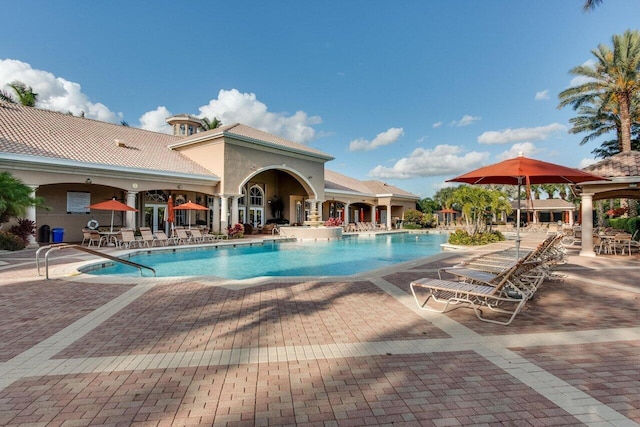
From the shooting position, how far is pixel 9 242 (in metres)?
13.8

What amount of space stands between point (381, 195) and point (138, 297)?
111 ft

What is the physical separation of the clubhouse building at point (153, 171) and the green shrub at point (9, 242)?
116 inches

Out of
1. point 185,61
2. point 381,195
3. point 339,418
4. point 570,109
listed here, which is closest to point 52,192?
point 185,61

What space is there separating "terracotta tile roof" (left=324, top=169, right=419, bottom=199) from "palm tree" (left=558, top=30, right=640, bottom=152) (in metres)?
19.6

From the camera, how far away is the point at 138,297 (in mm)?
6617

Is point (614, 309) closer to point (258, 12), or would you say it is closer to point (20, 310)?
point (20, 310)

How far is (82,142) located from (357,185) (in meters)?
27.4

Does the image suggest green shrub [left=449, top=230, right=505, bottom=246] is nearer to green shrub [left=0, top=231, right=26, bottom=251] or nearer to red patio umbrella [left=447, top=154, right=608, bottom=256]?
red patio umbrella [left=447, top=154, right=608, bottom=256]

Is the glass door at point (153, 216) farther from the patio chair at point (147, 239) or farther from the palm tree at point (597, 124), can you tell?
the palm tree at point (597, 124)

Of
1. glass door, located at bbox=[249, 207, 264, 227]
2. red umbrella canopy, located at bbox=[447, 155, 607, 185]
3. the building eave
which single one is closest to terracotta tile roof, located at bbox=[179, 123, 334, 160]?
the building eave

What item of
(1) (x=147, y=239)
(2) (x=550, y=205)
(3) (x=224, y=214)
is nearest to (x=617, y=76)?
(3) (x=224, y=214)

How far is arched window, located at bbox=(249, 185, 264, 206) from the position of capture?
30047 millimetres

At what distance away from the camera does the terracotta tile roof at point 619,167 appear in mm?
12820

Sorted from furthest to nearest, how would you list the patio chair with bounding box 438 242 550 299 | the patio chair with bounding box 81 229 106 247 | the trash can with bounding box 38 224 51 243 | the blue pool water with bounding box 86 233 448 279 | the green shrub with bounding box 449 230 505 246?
the green shrub with bounding box 449 230 505 246 < the trash can with bounding box 38 224 51 243 < the patio chair with bounding box 81 229 106 247 < the blue pool water with bounding box 86 233 448 279 < the patio chair with bounding box 438 242 550 299
